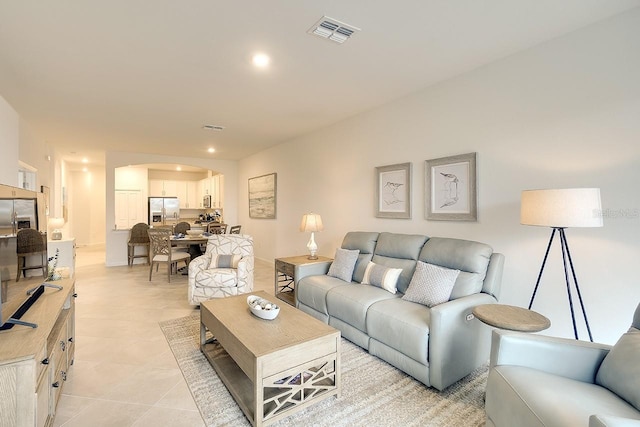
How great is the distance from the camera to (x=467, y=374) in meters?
2.33

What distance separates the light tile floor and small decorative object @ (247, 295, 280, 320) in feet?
2.33

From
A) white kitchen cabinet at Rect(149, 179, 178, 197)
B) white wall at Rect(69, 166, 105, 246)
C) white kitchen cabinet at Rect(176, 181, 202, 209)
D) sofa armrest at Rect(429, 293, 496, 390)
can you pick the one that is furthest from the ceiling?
white wall at Rect(69, 166, 105, 246)

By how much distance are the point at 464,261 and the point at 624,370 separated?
1.30 metres

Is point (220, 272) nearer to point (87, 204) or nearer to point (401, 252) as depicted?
point (401, 252)

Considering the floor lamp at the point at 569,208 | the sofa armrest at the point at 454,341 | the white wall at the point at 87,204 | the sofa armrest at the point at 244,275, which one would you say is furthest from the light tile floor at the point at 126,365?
the white wall at the point at 87,204

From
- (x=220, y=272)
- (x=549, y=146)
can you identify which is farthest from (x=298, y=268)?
(x=549, y=146)

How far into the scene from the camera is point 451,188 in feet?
10.3

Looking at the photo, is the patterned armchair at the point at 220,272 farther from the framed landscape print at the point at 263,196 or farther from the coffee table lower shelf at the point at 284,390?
the framed landscape print at the point at 263,196

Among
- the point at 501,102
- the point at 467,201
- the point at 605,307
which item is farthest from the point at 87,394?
the point at 501,102

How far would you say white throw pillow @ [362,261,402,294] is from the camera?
2.99 meters

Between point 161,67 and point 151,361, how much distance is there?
2.69 meters

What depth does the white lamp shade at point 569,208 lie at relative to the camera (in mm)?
1907

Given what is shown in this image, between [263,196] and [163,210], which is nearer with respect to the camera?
[263,196]

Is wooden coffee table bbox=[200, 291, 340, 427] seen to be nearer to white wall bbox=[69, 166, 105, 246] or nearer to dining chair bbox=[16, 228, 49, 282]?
dining chair bbox=[16, 228, 49, 282]
